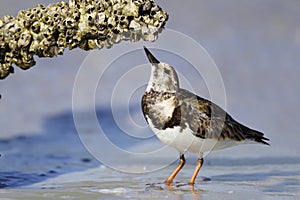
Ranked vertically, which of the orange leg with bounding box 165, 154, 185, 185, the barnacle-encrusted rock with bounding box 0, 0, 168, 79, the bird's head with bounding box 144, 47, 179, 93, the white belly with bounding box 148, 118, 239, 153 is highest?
the barnacle-encrusted rock with bounding box 0, 0, 168, 79

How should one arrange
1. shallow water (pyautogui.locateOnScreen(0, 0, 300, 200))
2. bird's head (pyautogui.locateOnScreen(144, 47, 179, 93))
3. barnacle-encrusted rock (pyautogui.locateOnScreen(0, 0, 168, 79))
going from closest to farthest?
barnacle-encrusted rock (pyautogui.locateOnScreen(0, 0, 168, 79)) → shallow water (pyautogui.locateOnScreen(0, 0, 300, 200)) → bird's head (pyautogui.locateOnScreen(144, 47, 179, 93))

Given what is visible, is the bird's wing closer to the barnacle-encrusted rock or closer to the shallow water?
the shallow water

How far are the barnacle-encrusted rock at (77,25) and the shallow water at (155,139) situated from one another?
117cm

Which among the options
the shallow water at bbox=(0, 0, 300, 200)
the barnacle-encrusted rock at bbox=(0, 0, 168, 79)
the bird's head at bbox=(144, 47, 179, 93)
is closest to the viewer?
the barnacle-encrusted rock at bbox=(0, 0, 168, 79)

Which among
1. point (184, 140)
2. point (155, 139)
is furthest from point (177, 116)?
point (155, 139)

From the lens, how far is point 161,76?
6.21m

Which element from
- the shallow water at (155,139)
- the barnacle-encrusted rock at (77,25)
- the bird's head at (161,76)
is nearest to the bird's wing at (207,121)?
the bird's head at (161,76)

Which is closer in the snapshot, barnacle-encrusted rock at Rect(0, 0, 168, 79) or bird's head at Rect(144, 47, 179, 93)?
barnacle-encrusted rock at Rect(0, 0, 168, 79)

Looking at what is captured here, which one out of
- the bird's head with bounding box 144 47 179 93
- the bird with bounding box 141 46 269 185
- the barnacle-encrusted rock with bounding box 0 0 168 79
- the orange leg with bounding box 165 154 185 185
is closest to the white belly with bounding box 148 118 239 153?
the bird with bounding box 141 46 269 185

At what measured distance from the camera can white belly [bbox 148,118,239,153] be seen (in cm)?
610

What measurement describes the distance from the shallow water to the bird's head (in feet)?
2.71

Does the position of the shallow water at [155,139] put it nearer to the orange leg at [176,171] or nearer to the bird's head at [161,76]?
the orange leg at [176,171]

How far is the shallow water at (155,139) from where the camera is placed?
20.0ft

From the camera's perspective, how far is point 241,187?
19.6ft
